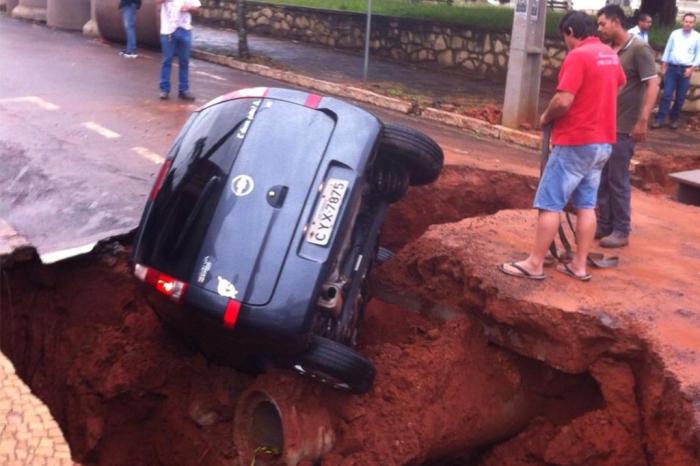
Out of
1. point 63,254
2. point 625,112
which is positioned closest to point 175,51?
point 63,254

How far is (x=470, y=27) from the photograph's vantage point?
17.7 meters

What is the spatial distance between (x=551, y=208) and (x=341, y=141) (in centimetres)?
154

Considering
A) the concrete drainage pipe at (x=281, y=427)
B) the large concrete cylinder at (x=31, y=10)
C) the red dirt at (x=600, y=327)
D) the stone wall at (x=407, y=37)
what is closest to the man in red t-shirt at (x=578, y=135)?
the red dirt at (x=600, y=327)

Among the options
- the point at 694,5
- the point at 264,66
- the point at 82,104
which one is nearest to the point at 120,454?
the point at 82,104

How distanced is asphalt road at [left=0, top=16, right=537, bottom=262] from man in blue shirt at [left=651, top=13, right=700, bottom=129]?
11.2ft

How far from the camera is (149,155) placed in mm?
9414

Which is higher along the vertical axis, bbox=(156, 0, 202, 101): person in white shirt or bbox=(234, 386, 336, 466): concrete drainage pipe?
bbox=(156, 0, 202, 101): person in white shirt

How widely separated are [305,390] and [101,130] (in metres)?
6.38

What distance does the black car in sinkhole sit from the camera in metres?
4.60

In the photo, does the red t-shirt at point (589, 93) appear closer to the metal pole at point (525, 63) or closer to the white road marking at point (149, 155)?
the white road marking at point (149, 155)

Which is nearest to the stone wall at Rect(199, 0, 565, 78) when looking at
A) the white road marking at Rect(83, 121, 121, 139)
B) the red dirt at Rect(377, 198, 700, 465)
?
the white road marking at Rect(83, 121, 121, 139)

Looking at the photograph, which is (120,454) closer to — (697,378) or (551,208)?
(551,208)

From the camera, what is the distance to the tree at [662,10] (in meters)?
17.9

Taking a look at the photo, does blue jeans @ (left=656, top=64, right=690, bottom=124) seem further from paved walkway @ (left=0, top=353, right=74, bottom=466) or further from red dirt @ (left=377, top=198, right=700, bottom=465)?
paved walkway @ (left=0, top=353, right=74, bottom=466)
